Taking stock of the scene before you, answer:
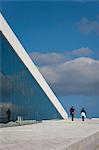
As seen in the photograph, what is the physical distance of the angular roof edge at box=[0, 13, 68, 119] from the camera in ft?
88.9

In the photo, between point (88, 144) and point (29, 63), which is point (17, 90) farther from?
point (88, 144)

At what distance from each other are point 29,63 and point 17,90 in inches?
147

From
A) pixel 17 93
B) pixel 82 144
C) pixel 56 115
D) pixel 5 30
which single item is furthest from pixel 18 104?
pixel 82 144

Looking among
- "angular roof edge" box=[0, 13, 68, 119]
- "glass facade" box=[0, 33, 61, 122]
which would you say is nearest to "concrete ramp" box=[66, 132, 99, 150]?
"glass facade" box=[0, 33, 61, 122]

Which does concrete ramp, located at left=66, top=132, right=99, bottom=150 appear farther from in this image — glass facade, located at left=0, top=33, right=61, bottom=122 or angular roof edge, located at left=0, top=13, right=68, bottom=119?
angular roof edge, located at left=0, top=13, right=68, bottom=119

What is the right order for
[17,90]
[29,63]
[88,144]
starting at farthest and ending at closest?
[29,63]
[17,90]
[88,144]

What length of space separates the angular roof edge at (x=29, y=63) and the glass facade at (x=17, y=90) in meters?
0.27

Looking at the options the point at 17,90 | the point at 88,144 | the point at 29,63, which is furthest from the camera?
the point at 29,63

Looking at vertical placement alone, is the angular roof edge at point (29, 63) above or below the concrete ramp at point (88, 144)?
above

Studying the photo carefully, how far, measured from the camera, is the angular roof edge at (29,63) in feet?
88.9

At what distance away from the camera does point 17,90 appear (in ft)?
93.7

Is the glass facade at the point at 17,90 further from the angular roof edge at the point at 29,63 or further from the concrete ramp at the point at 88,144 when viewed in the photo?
the concrete ramp at the point at 88,144

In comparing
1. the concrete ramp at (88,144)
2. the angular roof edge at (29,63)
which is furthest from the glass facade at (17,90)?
the concrete ramp at (88,144)

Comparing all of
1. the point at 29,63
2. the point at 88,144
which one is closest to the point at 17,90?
the point at 29,63
